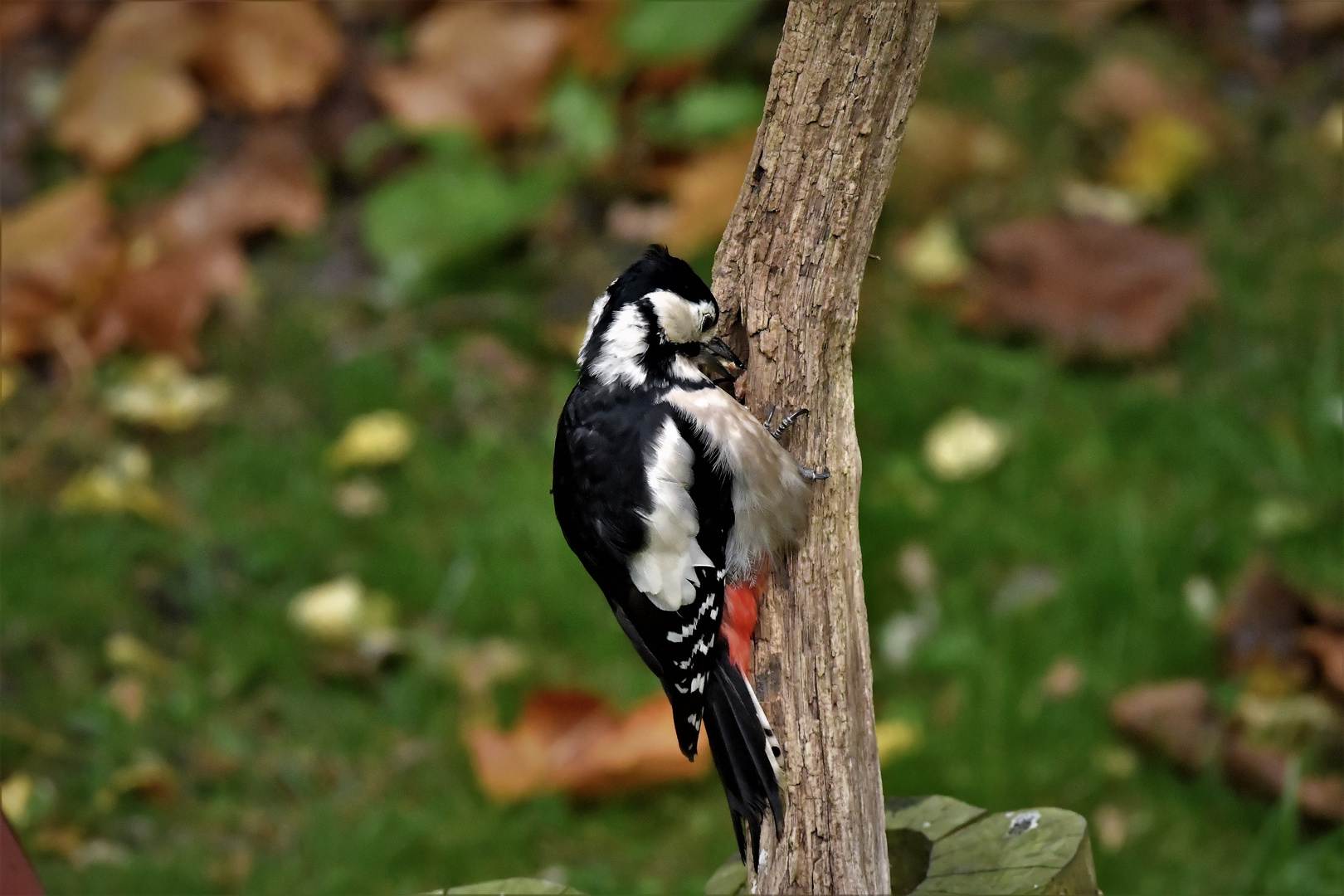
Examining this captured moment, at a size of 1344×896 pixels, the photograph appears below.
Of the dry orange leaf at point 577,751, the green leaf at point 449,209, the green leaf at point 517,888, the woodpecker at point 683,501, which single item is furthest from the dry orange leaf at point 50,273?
the green leaf at point 517,888

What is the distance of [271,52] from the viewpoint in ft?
18.6

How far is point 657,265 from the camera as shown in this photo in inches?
101

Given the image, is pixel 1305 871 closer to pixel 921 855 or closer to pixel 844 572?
pixel 921 855

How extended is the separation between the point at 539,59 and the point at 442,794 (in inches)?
109

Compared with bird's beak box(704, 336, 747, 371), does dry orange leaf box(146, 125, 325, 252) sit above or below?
above

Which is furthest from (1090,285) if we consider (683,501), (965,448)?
(683,501)

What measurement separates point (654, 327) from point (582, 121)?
3.08 m

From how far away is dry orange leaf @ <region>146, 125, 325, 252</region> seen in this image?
18.1 ft

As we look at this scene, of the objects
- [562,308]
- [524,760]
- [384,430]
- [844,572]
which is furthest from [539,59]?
[844,572]

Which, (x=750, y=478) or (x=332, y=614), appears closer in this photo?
(x=750, y=478)

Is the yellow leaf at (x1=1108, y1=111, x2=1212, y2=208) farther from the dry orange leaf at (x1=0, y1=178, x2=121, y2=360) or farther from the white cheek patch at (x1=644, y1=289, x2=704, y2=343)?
the dry orange leaf at (x1=0, y1=178, x2=121, y2=360)

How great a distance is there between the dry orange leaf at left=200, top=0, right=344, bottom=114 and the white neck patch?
11.3 ft

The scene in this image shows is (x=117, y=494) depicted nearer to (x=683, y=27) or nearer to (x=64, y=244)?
(x=64, y=244)

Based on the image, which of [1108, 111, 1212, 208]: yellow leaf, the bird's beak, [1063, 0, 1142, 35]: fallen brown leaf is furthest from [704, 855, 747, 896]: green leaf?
[1063, 0, 1142, 35]: fallen brown leaf
